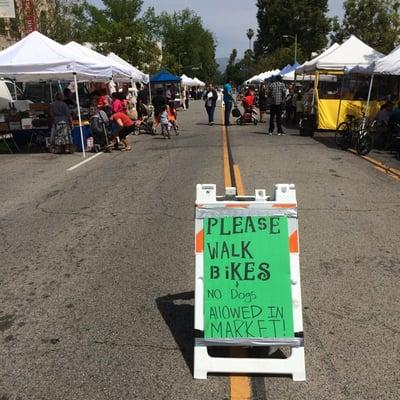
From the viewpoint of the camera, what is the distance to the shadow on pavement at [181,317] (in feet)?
11.9

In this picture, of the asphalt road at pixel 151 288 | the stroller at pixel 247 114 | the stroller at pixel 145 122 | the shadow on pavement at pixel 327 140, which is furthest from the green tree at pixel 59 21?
the asphalt road at pixel 151 288

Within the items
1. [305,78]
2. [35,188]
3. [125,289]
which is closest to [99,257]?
[125,289]

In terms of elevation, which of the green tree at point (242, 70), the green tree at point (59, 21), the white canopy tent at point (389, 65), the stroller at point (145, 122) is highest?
the green tree at point (59, 21)

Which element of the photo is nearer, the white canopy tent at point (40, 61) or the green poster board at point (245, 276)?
the green poster board at point (245, 276)

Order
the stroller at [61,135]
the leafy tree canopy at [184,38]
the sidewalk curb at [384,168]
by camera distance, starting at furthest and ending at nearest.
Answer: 1. the leafy tree canopy at [184,38]
2. the stroller at [61,135]
3. the sidewalk curb at [384,168]

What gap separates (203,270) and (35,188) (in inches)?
268

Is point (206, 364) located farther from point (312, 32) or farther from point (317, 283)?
point (312, 32)

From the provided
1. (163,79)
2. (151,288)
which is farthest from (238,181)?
(163,79)

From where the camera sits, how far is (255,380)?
3.25 meters

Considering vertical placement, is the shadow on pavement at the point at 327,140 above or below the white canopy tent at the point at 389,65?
below

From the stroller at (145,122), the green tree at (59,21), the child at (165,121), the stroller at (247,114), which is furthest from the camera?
the green tree at (59,21)

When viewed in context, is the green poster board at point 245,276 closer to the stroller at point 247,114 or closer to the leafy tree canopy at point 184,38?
the stroller at point 247,114

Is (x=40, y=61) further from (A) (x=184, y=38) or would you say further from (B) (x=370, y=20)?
(A) (x=184, y=38)

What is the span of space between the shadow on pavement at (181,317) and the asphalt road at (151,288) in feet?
0.05
